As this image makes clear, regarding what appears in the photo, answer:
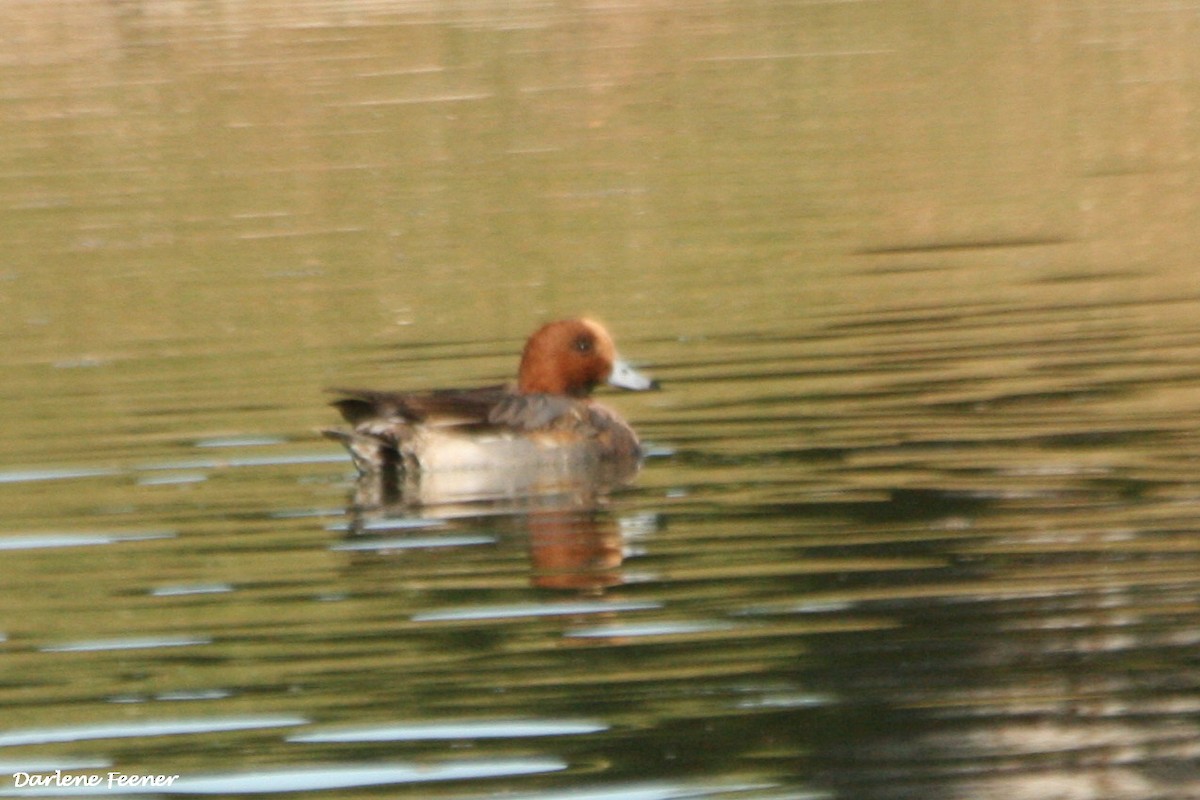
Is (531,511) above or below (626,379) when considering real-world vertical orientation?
below

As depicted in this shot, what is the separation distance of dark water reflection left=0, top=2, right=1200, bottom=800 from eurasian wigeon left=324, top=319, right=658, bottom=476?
30cm

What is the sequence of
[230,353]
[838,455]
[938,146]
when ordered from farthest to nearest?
[938,146]
[230,353]
[838,455]

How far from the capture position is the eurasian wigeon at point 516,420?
13242 millimetres

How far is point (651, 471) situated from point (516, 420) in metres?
0.76

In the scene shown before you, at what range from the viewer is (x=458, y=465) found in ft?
43.9

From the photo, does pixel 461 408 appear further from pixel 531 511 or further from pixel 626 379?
pixel 626 379

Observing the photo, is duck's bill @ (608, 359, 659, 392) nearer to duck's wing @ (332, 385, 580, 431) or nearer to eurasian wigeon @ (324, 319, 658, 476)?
eurasian wigeon @ (324, 319, 658, 476)

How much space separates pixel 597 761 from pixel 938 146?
70.9 feet

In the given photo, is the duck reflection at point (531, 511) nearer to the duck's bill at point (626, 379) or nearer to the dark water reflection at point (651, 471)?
the dark water reflection at point (651, 471)

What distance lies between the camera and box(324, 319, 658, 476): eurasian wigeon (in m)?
13.2

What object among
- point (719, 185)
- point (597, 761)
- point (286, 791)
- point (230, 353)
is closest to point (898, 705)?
point (597, 761)

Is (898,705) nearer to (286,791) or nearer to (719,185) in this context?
(286,791)

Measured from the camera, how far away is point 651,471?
13289 mm

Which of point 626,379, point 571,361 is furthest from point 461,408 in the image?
point 626,379
